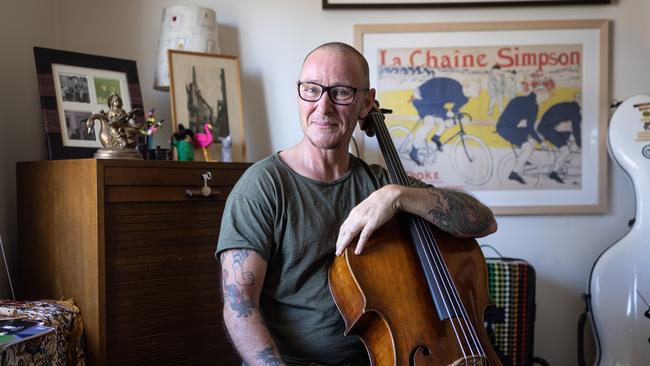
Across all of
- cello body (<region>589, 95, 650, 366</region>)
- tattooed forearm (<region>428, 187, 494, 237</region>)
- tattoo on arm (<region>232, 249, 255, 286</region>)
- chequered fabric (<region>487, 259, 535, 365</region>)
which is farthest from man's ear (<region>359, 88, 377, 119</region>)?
cello body (<region>589, 95, 650, 366</region>)

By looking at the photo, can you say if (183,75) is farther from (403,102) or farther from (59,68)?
(403,102)

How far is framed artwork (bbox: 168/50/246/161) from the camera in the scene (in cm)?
224

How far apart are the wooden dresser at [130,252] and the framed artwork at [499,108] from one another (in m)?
0.82

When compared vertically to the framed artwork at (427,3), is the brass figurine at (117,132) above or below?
below

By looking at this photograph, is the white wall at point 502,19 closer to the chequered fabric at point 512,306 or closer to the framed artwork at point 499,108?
→ the framed artwork at point 499,108

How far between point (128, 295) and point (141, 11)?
119cm

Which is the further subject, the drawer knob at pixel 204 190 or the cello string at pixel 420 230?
the drawer knob at pixel 204 190

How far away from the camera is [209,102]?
231cm

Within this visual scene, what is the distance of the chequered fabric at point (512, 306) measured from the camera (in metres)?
2.23

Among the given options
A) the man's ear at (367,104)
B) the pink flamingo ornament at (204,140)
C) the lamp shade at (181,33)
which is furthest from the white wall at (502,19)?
the man's ear at (367,104)

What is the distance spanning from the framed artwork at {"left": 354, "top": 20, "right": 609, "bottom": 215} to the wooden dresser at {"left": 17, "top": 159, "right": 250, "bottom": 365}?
815mm

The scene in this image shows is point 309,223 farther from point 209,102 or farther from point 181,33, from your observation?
point 181,33

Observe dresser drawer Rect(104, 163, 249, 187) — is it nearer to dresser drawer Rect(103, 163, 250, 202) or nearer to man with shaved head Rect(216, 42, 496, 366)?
dresser drawer Rect(103, 163, 250, 202)

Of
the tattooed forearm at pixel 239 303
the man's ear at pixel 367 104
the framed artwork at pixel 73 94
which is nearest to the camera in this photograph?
the tattooed forearm at pixel 239 303
